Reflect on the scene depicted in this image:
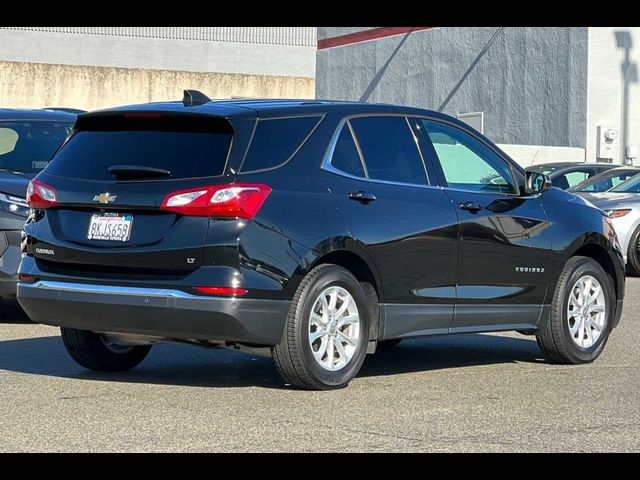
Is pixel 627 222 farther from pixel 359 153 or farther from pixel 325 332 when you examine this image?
pixel 325 332

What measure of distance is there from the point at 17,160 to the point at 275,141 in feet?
16.3

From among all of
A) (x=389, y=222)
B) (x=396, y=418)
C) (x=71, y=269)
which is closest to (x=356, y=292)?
(x=389, y=222)

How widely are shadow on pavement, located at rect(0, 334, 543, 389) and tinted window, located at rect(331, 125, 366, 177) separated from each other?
1.40m

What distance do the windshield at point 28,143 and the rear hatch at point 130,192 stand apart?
13.2ft

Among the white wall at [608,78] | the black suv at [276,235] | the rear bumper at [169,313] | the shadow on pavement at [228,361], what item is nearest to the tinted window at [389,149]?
the black suv at [276,235]

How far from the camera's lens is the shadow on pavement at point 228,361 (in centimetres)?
886

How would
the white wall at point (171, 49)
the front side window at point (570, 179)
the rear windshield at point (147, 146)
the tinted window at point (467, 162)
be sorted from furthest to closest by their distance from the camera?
1. the white wall at point (171, 49)
2. the front side window at point (570, 179)
3. the tinted window at point (467, 162)
4. the rear windshield at point (147, 146)

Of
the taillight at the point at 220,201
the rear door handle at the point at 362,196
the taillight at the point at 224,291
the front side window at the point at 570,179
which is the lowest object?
the taillight at the point at 224,291

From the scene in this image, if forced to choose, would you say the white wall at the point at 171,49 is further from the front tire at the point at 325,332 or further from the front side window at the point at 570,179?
the front tire at the point at 325,332

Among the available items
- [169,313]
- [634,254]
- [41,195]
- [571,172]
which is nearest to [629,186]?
[634,254]

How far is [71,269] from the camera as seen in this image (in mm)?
8203

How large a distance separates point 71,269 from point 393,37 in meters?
30.8

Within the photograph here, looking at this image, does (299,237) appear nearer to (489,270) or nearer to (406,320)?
(406,320)

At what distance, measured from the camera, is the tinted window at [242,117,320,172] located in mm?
7988
